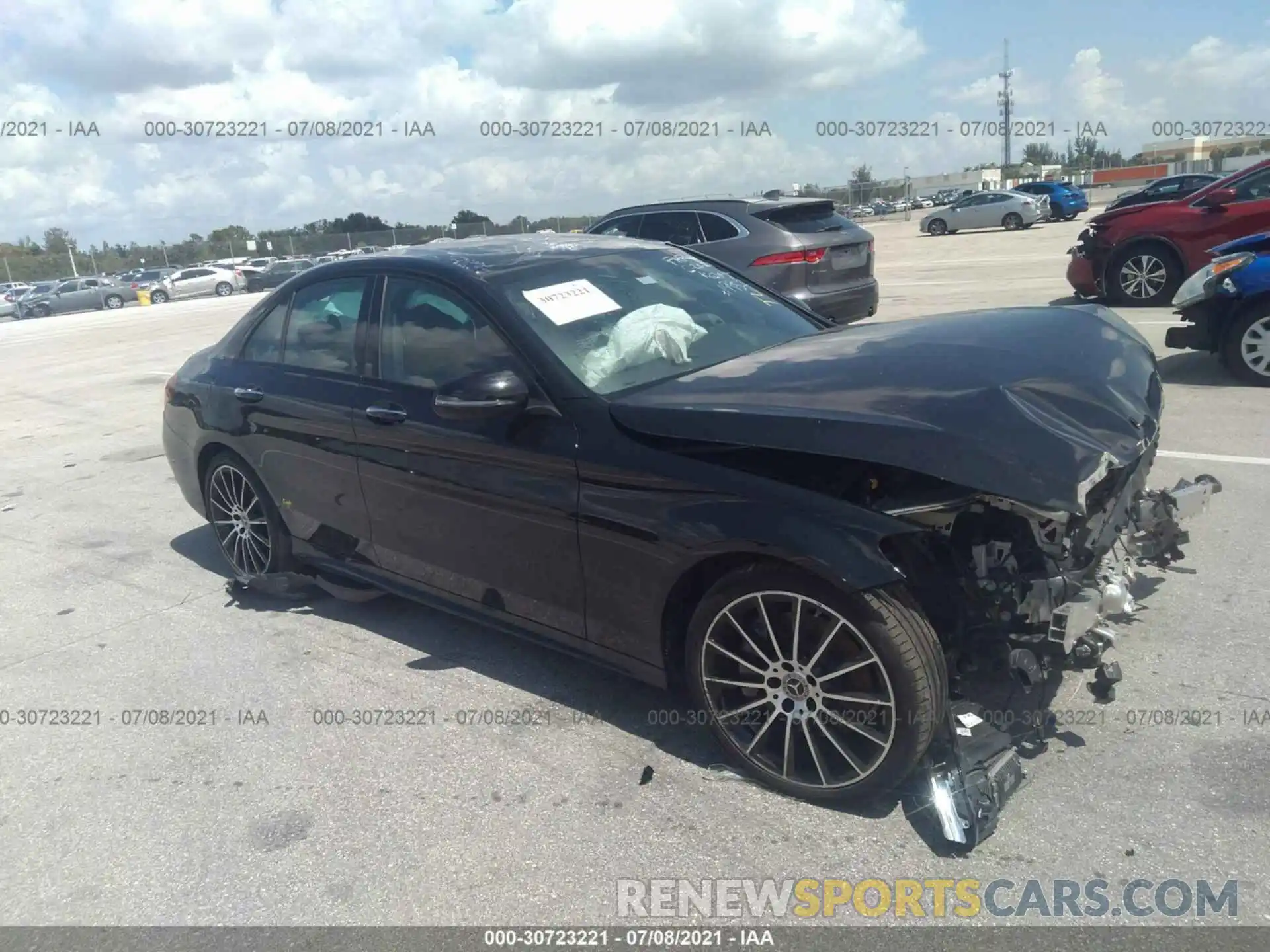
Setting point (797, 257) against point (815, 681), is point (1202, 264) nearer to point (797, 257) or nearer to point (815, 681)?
point (797, 257)

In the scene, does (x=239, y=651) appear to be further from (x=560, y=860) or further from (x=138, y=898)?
(x=560, y=860)

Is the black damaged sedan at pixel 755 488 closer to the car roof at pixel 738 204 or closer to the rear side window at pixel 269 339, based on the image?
the rear side window at pixel 269 339

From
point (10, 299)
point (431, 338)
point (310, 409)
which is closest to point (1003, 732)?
point (431, 338)

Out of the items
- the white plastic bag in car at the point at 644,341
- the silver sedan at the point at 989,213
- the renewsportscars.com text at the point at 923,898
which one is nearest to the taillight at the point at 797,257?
the white plastic bag in car at the point at 644,341

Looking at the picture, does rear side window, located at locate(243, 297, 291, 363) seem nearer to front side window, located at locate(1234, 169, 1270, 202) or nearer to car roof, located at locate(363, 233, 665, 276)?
car roof, located at locate(363, 233, 665, 276)

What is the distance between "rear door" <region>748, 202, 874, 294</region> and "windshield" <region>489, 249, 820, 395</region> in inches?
184

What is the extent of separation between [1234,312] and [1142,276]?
403 cm

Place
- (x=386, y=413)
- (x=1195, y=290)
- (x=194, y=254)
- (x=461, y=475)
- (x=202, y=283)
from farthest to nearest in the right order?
(x=194, y=254)
(x=202, y=283)
(x=1195, y=290)
(x=386, y=413)
(x=461, y=475)

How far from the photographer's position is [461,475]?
12.0ft

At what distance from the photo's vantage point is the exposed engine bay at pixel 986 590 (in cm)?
271

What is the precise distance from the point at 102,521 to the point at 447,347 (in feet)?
13.8

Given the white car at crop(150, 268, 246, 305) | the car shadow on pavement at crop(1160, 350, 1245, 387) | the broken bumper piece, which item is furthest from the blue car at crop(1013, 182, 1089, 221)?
the broken bumper piece

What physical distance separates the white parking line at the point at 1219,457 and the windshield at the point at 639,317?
9.66 feet

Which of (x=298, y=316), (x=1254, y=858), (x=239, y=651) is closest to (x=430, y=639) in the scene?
(x=239, y=651)
